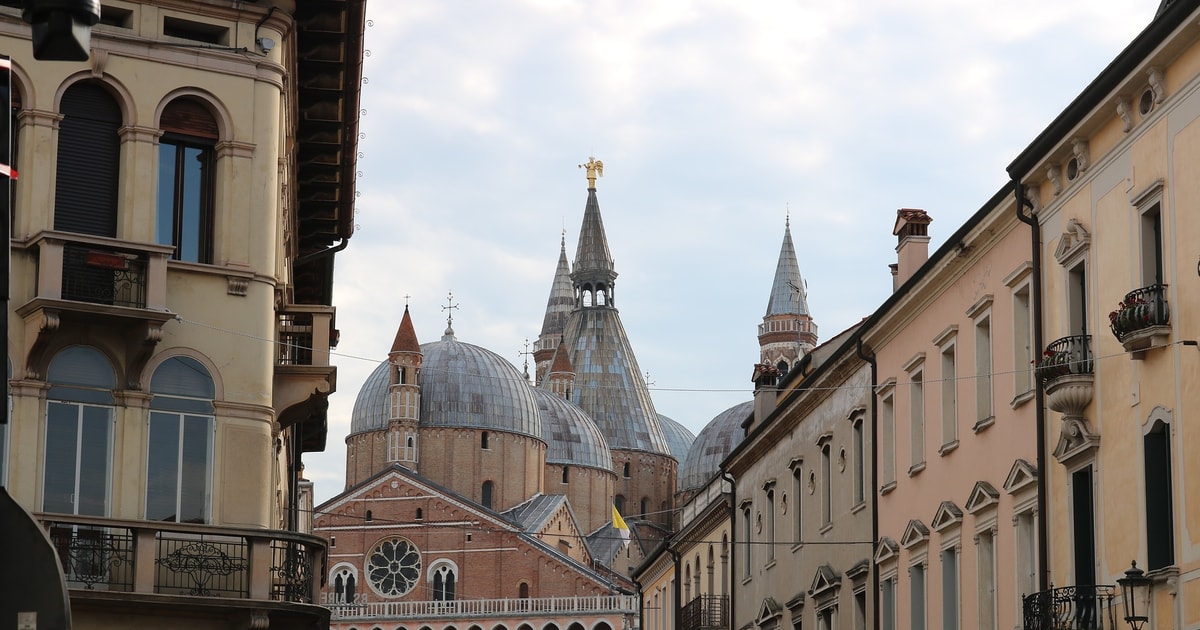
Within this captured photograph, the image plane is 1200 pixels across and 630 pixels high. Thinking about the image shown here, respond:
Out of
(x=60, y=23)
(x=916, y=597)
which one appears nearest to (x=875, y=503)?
(x=916, y=597)

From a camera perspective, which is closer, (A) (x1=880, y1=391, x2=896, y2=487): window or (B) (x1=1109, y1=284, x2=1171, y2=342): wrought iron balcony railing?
(B) (x1=1109, y1=284, x2=1171, y2=342): wrought iron balcony railing

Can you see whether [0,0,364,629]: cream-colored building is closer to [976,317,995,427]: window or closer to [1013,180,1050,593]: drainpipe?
[1013,180,1050,593]: drainpipe

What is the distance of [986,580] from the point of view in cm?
2311

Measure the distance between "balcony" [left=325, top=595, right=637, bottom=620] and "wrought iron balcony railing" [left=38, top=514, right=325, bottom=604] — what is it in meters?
88.2

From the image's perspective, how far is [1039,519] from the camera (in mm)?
20375

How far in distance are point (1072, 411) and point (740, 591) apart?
72.5 feet

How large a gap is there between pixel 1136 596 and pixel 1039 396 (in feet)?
12.8

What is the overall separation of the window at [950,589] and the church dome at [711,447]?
375 feet

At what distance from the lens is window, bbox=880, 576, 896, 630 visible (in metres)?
28.0

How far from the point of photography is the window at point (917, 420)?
86.3 feet

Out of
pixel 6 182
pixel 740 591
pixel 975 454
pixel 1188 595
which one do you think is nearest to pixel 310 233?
pixel 975 454

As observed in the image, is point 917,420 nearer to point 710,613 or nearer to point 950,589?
point 950,589

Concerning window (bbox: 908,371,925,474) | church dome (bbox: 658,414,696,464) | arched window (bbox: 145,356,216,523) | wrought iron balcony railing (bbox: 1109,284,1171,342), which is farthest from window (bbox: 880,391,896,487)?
church dome (bbox: 658,414,696,464)

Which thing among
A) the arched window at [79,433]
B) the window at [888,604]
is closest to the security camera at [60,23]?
the arched window at [79,433]
